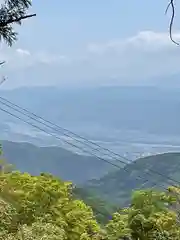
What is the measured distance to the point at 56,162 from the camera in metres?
178

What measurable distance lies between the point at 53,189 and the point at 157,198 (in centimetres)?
340

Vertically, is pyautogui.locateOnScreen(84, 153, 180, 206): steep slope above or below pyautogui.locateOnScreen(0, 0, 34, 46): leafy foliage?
below

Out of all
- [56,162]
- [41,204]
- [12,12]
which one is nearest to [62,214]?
[41,204]

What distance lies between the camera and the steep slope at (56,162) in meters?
172

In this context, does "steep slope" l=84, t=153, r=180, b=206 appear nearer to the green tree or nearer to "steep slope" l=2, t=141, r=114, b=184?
"steep slope" l=2, t=141, r=114, b=184

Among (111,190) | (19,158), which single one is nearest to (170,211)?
(111,190)

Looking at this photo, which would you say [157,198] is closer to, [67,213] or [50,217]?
[67,213]

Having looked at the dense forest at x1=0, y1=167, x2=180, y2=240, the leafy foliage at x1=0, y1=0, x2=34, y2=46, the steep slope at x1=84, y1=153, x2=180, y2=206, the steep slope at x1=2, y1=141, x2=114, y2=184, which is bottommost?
the steep slope at x1=2, y1=141, x2=114, y2=184

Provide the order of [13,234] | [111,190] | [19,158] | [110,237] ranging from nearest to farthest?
[13,234]
[110,237]
[111,190]
[19,158]

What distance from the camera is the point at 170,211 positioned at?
13.7 metres

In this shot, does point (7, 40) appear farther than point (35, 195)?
No

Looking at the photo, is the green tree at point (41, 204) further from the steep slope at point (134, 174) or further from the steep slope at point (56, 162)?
the steep slope at point (56, 162)

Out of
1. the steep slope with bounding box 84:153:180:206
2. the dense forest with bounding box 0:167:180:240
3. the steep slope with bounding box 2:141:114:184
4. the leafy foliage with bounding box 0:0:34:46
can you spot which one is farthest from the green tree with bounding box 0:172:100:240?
the steep slope with bounding box 2:141:114:184

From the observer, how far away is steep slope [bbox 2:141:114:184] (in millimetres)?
172375
